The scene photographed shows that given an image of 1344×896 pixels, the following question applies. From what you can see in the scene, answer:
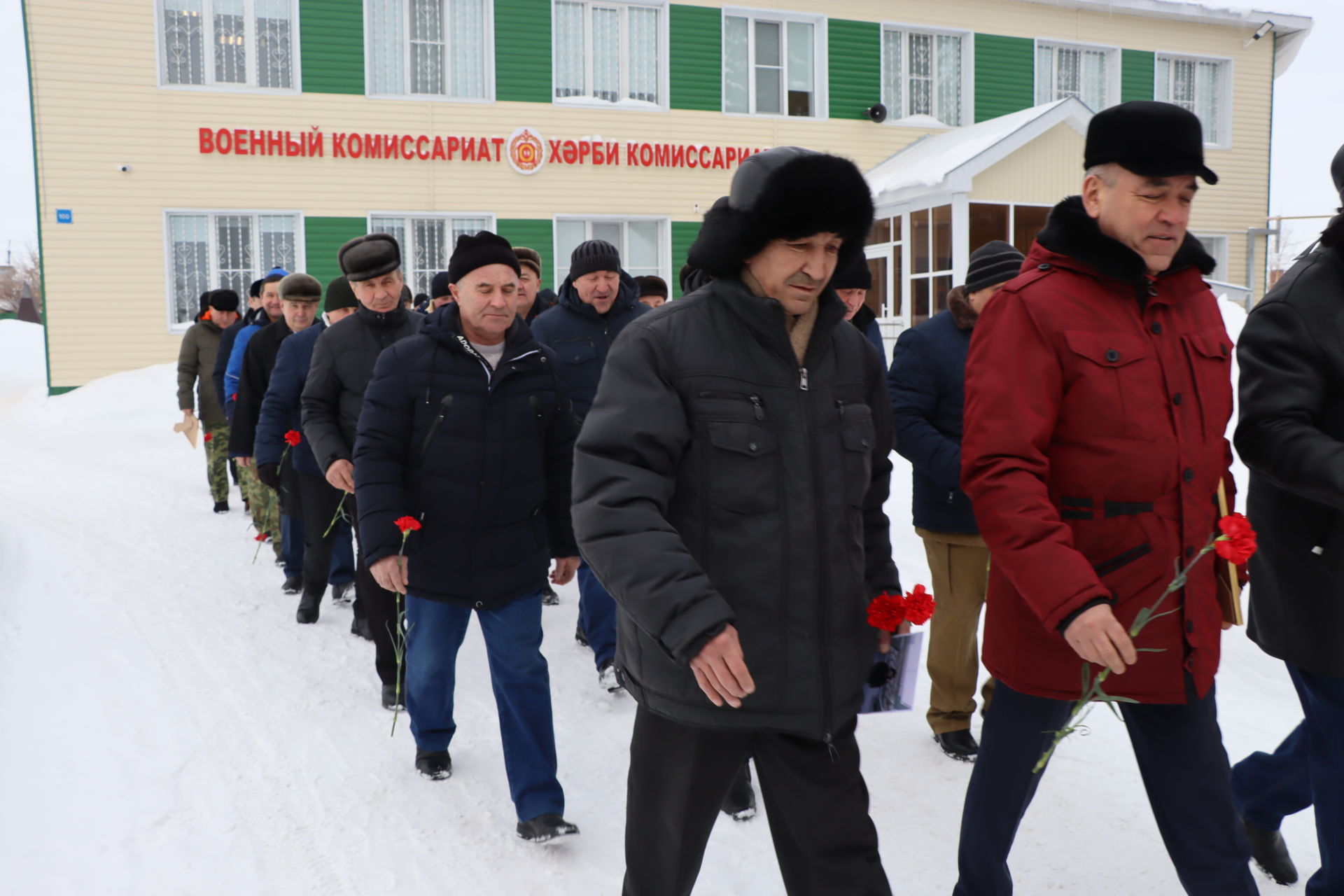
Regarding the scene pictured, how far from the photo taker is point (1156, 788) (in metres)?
2.46

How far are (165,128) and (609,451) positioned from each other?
1555 cm

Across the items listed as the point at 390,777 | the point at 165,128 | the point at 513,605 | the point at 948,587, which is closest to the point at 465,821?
the point at 390,777

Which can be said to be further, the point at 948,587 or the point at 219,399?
the point at 219,399

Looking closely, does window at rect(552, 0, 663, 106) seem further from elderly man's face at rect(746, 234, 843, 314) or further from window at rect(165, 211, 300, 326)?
elderly man's face at rect(746, 234, 843, 314)

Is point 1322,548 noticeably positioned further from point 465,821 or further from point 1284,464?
point 465,821

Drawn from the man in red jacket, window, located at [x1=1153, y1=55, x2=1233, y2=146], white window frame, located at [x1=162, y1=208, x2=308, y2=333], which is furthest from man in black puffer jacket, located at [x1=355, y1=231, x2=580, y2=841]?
window, located at [x1=1153, y1=55, x2=1233, y2=146]

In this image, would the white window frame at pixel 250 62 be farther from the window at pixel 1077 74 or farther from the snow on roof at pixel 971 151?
the window at pixel 1077 74

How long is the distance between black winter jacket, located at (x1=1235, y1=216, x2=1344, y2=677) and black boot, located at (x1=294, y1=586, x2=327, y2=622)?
515cm

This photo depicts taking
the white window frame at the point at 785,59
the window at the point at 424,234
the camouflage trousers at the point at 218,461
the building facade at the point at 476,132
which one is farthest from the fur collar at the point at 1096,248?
the white window frame at the point at 785,59

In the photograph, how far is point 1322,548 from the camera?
2564 millimetres

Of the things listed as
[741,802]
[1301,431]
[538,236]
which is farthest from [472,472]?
[538,236]

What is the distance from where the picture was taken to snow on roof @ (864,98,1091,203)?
15.3 m

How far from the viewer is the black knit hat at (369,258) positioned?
5070 millimetres

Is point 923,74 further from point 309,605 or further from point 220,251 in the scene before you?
point 309,605
